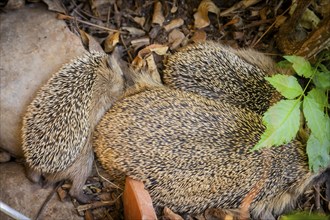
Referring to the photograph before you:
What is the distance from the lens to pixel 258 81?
4.35 meters

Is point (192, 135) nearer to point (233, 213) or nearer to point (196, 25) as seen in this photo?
point (233, 213)

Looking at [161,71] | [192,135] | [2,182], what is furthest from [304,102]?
[2,182]

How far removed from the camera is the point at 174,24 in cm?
489

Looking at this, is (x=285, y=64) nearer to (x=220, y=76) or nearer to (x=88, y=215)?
(x=220, y=76)

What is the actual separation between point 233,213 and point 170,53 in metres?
1.79

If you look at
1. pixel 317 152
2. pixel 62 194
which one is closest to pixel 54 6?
pixel 62 194

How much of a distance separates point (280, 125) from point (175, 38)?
176cm

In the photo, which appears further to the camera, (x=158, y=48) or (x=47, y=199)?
(x=158, y=48)

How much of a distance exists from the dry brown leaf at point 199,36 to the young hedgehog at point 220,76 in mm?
324

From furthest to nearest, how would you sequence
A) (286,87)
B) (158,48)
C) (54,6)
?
(158,48) < (54,6) < (286,87)

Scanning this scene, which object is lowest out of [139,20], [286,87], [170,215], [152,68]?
[170,215]

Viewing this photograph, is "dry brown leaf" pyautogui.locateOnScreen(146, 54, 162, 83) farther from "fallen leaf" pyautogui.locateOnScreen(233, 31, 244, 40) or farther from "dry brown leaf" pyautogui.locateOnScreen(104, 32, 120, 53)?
"fallen leaf" pyautogui.locateOnScreen(233, 31, 244, 40)

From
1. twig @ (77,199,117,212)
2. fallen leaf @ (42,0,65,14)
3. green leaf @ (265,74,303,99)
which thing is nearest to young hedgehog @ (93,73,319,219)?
twig @ (77,199,117,212)

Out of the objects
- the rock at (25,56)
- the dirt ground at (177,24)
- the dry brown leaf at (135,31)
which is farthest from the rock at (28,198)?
the dry brown leaf at (135,31)
